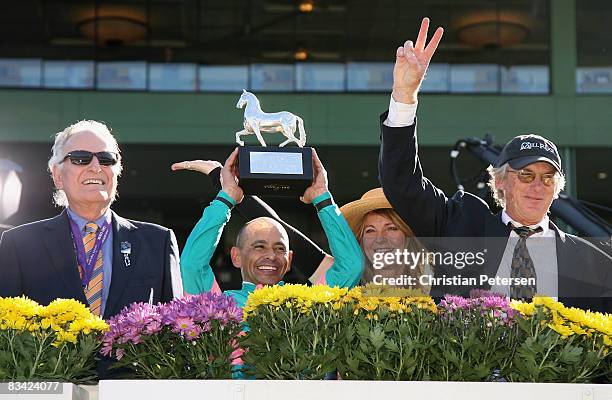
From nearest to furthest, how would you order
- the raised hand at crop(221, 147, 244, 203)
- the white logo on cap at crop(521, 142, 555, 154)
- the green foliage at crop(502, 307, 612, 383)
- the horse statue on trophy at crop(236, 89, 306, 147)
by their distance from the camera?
the green foliage at crop(502, 307, 612, 383)
the white logo on cap at crop(521, 142, 555, 154)
the raised hand at crop(221, 147, 244, 203)
the horse statue on trophy at crop(236, 89, 306, 147)

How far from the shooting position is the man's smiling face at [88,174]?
3.86 meters

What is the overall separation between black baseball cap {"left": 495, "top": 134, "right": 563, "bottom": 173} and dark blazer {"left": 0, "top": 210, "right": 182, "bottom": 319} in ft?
4.39

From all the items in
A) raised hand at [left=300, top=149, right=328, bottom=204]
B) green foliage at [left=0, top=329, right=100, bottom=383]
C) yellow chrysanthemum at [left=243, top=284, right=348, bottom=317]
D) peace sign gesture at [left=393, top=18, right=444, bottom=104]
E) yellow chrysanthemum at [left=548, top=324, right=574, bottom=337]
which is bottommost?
green foliage at [left=0, top=329, right=100, bottom=383]

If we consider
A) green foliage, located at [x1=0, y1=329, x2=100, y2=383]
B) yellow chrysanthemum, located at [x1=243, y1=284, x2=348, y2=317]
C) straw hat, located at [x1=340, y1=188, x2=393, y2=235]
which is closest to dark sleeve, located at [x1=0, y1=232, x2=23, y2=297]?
green foliage, located at [x1=0, y1=329, x2=100, y2=383]

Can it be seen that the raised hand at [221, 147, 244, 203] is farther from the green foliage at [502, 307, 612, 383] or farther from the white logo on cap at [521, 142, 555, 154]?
the green foliage at [502, 307, 612, 383]

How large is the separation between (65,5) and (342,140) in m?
A: 5.97

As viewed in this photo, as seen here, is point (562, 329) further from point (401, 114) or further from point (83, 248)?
point (83, 248)

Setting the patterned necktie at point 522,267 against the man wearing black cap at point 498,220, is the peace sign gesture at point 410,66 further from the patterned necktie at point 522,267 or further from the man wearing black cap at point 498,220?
the patterned necktie at point 522,267

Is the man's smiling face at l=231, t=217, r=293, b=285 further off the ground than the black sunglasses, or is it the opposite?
the black sunglasses

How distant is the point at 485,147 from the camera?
14.0 meters

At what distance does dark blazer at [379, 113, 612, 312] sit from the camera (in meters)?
3.61

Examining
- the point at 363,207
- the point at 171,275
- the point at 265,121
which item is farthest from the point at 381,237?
the point at 171,275

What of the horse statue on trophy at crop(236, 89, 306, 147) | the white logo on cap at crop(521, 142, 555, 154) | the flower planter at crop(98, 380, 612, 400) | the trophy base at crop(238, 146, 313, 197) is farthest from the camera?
the horse statue on trophy at crop(236, 89, 306, 147)

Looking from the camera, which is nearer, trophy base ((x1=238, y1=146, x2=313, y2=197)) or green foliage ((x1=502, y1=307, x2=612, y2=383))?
green foliage ((x1=502, y1=307, x2=612, y2=383))
